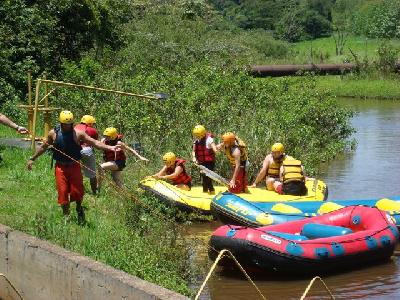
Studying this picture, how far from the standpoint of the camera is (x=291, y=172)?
48.6 ft

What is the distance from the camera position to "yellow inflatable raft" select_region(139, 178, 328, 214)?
14648 mm

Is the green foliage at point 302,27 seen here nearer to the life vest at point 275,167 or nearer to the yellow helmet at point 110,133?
the life vest at point 275,167

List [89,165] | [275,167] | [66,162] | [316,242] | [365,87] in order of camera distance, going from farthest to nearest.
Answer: [365,87]
[275,167]
[89,165]
[316,242]
[66,162]

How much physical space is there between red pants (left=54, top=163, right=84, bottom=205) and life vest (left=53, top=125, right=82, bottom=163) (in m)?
0.10

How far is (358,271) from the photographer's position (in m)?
12.3

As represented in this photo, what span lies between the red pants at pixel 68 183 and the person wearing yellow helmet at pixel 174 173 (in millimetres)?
4331

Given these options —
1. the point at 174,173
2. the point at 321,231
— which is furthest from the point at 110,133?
the point at 321,231

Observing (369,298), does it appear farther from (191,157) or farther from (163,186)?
(191,157)

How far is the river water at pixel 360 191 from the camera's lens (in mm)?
11297

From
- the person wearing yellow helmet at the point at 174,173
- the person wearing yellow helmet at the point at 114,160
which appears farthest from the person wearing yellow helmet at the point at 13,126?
the person wearing yellow helmet at the point at 174,173

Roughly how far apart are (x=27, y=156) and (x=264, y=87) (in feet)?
24.8

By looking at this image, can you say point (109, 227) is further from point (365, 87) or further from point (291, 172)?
point (365, 87)

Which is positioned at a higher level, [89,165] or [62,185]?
[62,185]

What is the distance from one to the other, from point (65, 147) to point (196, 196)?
14.9 feet
